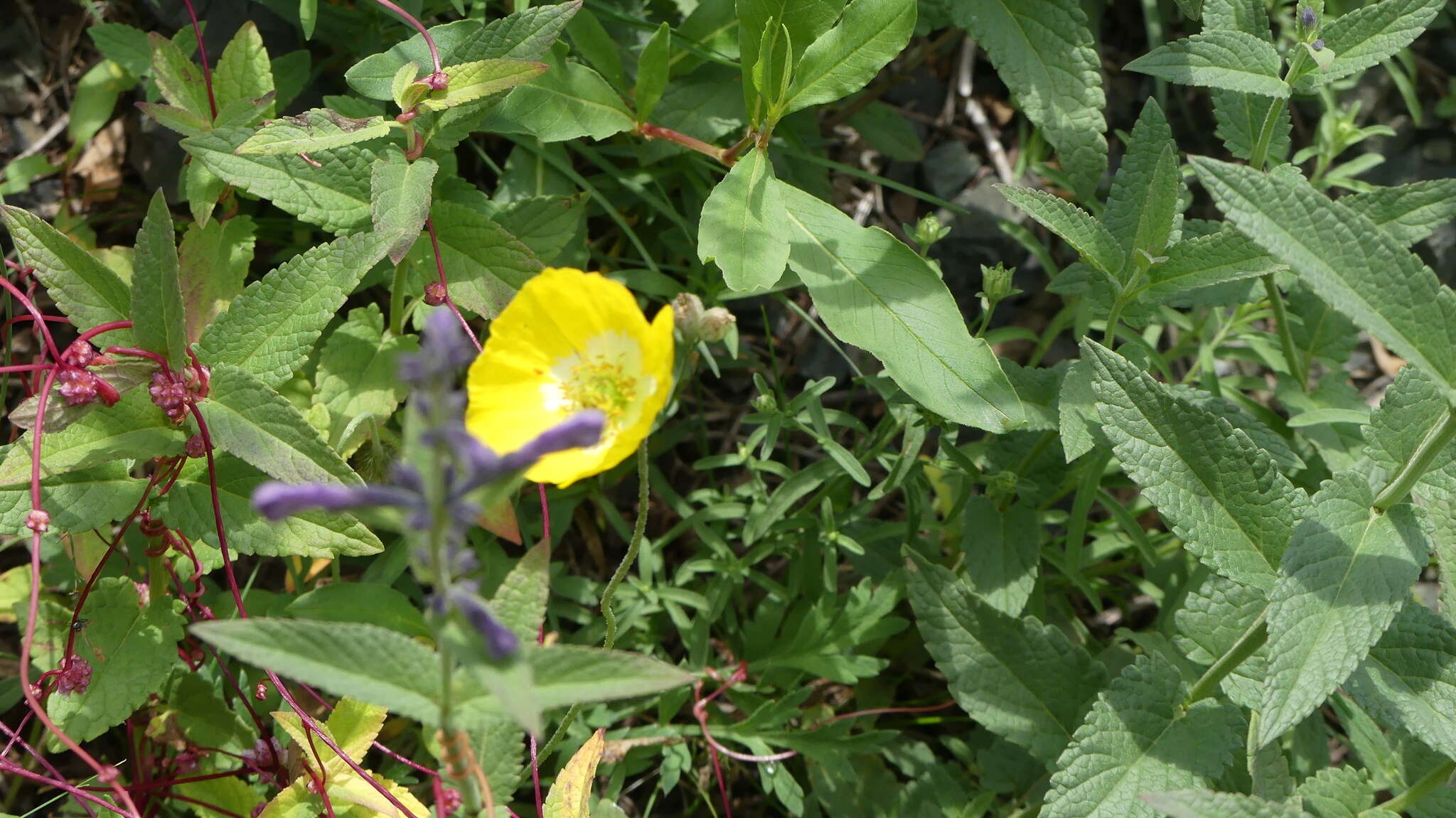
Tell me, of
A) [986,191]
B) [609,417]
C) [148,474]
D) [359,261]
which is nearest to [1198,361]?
[986,191]

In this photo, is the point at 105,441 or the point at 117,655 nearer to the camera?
the point at 105,441

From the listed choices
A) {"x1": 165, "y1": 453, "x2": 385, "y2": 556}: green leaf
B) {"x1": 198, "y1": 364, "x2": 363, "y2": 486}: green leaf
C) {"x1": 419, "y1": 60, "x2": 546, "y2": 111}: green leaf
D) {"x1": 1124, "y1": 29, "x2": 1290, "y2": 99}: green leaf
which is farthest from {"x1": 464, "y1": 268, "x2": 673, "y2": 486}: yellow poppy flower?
{"x1": 1124, "y1": 29, "x2": 1290, "y2": 99}: green leaf

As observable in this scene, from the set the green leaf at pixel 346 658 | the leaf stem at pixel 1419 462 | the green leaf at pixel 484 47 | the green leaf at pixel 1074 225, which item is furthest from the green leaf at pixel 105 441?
the leaf stem at pixel 1419 462

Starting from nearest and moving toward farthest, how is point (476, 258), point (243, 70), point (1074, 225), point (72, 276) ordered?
point (72, 276), point (1074, 225), point (476, 258), point (243, 70)

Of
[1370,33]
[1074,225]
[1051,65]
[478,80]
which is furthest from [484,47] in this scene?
[1370,33]

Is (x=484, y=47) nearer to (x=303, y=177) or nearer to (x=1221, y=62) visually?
(x=303, y=177)

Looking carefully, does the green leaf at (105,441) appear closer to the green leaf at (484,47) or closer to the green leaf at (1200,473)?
the green leaf at (484,47)

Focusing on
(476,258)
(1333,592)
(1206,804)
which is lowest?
(1206,804)
